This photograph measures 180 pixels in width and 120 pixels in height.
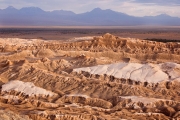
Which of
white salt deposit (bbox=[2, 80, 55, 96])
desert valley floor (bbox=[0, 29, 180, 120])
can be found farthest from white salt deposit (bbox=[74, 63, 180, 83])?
white salt deposit (bbox=[2, 80, 55, 96])

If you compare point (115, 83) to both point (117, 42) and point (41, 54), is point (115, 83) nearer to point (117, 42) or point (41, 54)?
point (41, 54)

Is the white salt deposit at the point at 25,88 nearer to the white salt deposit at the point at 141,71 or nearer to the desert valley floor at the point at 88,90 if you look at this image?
the desert valley floor at the point at 88,90

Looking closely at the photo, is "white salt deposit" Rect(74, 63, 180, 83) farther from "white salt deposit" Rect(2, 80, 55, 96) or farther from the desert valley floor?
"white salt deposit" Rect(2, 80, 55, 96)

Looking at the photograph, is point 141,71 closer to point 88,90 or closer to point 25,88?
point 88,90

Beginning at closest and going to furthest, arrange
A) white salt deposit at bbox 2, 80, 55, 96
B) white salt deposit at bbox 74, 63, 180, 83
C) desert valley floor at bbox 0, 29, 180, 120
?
desert valley floor at bbox 0, 29, 180, 120, white salt deposit at bbox 2, 80, 55, 96, white salt deposit at bbox 74, 63, 180, 83

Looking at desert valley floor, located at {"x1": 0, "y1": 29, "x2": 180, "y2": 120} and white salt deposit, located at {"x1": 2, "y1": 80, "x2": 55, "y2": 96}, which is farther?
white salt deposit, located at {"x1": 2, "y1": 80, "x2": 55, "y2": 96}

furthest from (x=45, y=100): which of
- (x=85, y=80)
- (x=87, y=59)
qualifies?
(x=87, y=59)
